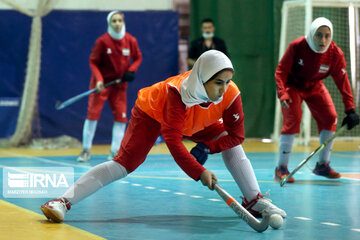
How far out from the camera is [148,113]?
4.52 meters

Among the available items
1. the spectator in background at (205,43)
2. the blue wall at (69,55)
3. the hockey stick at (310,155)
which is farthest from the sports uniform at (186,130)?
the blue wall at (69,55)

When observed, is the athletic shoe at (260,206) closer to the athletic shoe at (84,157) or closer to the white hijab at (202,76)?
the white hijab at (202,76)

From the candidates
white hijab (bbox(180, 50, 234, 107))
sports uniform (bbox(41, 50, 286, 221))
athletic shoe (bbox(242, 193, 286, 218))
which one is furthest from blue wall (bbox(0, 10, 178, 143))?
white hijab (bbox(180, 50, 234, 107))

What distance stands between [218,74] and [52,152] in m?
6.57

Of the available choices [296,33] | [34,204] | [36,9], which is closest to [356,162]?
[296,33]

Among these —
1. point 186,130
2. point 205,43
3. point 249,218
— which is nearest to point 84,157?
point 205,43

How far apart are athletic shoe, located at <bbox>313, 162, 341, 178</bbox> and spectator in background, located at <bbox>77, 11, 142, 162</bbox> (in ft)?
9.86

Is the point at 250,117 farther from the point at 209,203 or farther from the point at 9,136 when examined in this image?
the point at 209,203

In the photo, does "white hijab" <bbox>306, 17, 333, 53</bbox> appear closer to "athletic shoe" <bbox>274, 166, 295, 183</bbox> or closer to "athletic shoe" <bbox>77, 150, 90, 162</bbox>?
"athletic shoe" <bbox>274, 166, 295, 183</bbox>

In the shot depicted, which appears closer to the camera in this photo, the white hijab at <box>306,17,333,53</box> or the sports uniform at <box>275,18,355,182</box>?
the white hijab at <box>306,17,333,53</box>

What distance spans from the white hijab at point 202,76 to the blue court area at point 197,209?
32.5 inches

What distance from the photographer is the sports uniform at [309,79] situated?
259 inches

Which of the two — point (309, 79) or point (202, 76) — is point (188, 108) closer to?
point (202, 76)

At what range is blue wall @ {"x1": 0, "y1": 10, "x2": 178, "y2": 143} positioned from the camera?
11.3 metres
